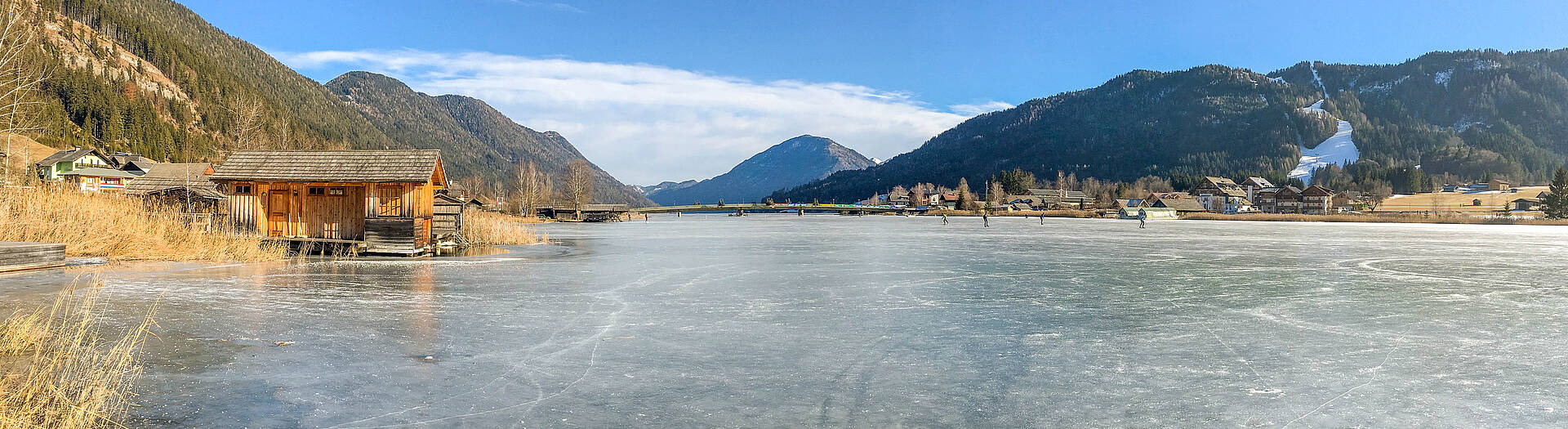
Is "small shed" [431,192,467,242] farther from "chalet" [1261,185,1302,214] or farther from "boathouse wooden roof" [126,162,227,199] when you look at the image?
"chalet" [1261,185,1302,214]

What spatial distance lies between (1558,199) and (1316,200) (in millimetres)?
43989

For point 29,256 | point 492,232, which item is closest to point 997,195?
point 492,232

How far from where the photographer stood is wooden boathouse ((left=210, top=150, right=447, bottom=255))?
85.0ft

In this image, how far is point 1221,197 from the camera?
140m

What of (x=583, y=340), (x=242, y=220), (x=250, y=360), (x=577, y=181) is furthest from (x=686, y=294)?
(x=577, y=181)

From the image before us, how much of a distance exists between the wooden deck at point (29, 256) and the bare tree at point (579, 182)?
95.7 metres

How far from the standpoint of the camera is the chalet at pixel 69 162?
85.1m

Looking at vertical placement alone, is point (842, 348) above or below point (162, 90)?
below

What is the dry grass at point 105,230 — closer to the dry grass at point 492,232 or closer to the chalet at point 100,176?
the dry grass at point 492,232

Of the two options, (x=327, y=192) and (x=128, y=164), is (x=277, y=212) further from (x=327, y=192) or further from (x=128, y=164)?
(x=128, y=164)

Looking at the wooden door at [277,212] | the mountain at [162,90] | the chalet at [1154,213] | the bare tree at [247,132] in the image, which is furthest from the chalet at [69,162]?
the chalet at [1154,213]

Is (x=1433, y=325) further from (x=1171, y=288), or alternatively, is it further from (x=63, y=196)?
(x=63, y=196)

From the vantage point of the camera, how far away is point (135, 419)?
5.67m

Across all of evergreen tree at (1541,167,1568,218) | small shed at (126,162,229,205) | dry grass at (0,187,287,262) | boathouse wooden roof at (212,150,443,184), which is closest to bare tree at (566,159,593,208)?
small shed at (126,162,229,205)
